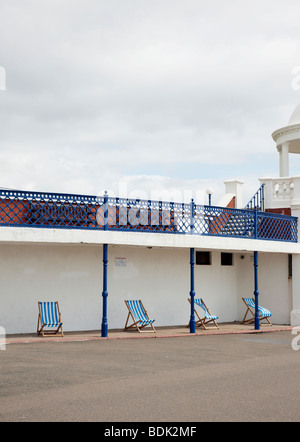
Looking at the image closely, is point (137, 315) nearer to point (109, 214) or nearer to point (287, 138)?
point (109, 214)

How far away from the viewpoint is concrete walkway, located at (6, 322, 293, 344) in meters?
13.0

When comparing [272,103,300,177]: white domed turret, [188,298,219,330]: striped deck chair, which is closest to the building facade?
[272,103,300,177]: white domed turret

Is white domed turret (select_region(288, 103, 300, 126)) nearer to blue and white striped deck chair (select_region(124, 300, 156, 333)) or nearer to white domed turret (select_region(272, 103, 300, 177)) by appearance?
white domed turret (select_region(272, 103, 300, 177))

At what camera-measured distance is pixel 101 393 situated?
23.7ft

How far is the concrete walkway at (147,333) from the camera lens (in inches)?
512

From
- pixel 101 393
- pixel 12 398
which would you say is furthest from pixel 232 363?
pixel 12 398

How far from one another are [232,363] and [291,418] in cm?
412

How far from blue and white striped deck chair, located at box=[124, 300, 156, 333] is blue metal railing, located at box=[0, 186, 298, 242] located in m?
2.07

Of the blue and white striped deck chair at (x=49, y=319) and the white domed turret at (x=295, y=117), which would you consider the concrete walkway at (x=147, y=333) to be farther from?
the white domed turret at (x=295, y=117)

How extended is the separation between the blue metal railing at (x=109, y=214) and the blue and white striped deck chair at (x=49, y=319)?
207 centimetres

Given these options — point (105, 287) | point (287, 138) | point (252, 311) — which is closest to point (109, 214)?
point (105, 287)

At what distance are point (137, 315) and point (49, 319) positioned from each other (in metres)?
2.40

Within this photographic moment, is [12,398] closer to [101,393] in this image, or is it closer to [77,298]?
[101,393]

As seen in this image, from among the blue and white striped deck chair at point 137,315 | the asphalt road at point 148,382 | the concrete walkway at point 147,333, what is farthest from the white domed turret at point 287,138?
the asphalt road at point 148,382
